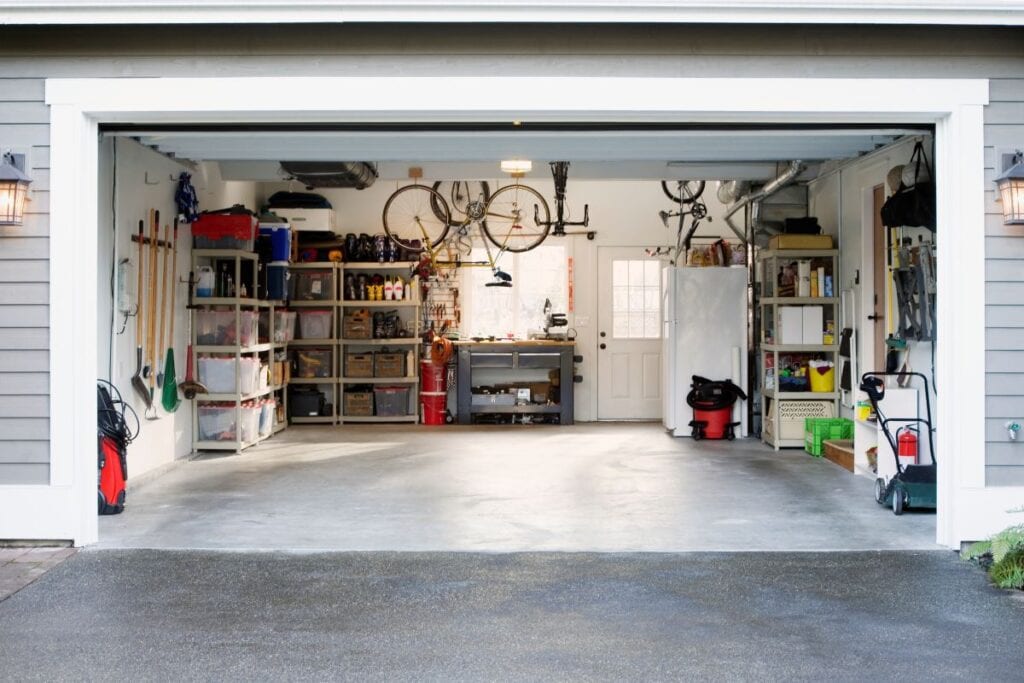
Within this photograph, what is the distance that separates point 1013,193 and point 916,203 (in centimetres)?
147

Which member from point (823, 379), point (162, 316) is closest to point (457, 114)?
point (162, 316)

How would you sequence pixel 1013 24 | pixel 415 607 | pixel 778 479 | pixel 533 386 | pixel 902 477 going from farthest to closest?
pixel 533 386
pixel 778 479
pixel 902 477
pixel 1013 24
pixel 415 607

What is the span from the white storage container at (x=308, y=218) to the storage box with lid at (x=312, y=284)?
48cm

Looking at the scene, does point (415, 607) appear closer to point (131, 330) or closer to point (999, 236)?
point (999, 236)

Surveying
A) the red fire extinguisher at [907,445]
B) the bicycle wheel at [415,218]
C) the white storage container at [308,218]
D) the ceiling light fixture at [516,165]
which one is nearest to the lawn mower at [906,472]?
the red fire extinguisher at [907,445]

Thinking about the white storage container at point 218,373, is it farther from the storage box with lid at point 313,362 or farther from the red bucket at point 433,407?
the red bucket at point 433,407

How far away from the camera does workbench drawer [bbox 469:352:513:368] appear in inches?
457

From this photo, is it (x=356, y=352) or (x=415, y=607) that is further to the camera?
(x=356, y=352)

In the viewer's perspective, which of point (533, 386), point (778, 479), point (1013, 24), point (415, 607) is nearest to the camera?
point (415, 607)

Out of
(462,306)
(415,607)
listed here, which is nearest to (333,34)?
(415,607)

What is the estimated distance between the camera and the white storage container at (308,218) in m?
11.7

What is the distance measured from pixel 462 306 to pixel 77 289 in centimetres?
723

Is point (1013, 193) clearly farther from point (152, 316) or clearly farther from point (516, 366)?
point (516, 366)

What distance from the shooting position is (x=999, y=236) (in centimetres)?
524
